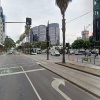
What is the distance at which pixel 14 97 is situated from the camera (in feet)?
17.5

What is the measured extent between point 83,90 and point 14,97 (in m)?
3.71

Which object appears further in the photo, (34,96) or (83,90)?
(83,90)

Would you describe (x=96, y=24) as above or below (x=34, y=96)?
above

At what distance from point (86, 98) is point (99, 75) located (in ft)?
14.5

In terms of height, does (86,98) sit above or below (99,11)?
below

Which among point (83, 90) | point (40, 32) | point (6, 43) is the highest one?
point (40, 32)

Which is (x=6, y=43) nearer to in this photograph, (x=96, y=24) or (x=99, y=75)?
(x=96, y=24)

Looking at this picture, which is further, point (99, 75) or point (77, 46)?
point (77, 46)

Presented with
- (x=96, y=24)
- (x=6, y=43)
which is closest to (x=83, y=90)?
(x=96, y=24)

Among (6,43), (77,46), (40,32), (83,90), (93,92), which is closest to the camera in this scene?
(93,92)

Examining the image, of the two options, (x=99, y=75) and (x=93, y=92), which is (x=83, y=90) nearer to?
(x=93, y=92)

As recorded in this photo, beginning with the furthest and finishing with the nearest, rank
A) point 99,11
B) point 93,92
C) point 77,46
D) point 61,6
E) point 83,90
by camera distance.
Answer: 1. point 77,46
2. point 99,11
3. point 61,6
4. point 83,90
5. point 93,92

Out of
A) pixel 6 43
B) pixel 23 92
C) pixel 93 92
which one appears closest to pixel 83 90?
pixel 93 92

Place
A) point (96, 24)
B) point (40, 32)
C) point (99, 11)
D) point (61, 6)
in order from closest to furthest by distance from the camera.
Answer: point (61, 6) → point (99, 11) → point (96, 24) → point (40, 32)
